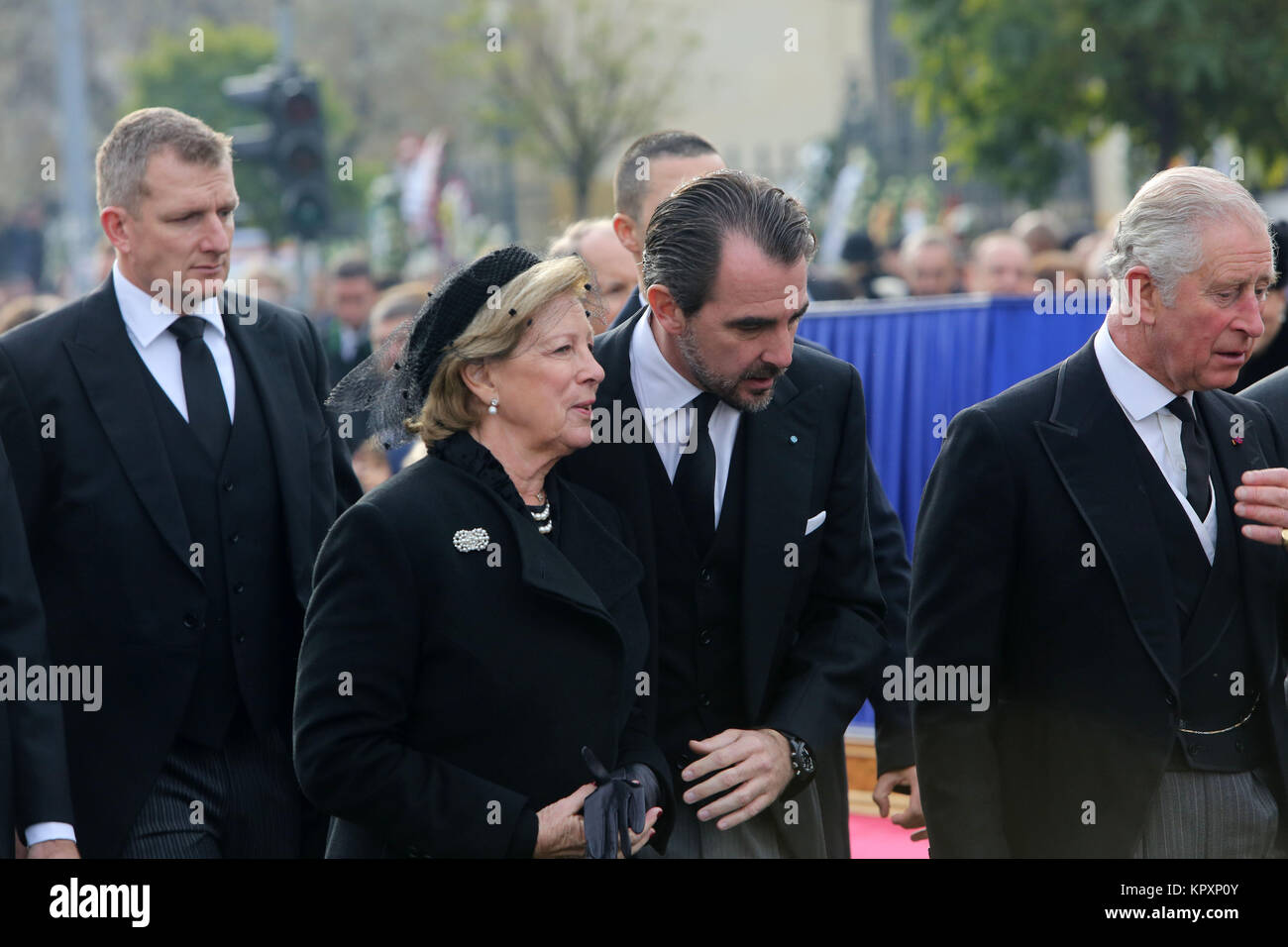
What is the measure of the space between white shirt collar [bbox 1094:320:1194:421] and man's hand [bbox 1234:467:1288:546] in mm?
254

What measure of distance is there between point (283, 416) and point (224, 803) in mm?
996

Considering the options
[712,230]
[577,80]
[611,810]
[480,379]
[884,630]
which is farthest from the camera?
[577,80]

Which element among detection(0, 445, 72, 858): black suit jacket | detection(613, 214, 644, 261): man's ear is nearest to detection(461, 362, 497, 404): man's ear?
detection(0, 445, 72, 858): black suit jacket

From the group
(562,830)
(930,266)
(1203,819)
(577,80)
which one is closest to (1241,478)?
(1203,819)

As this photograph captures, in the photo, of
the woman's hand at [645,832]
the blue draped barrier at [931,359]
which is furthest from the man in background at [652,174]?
the blue draped barrier at [931,359]

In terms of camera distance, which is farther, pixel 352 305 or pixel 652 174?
pixel 352 305

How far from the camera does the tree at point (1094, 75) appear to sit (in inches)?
574

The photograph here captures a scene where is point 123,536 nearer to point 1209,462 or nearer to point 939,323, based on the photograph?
point 1209,462

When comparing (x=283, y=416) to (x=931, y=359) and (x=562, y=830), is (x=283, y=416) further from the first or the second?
(x=931, y=359)

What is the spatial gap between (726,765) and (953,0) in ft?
44.8

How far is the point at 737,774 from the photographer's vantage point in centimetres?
371

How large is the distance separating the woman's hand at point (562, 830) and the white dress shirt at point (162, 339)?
1.67 m
